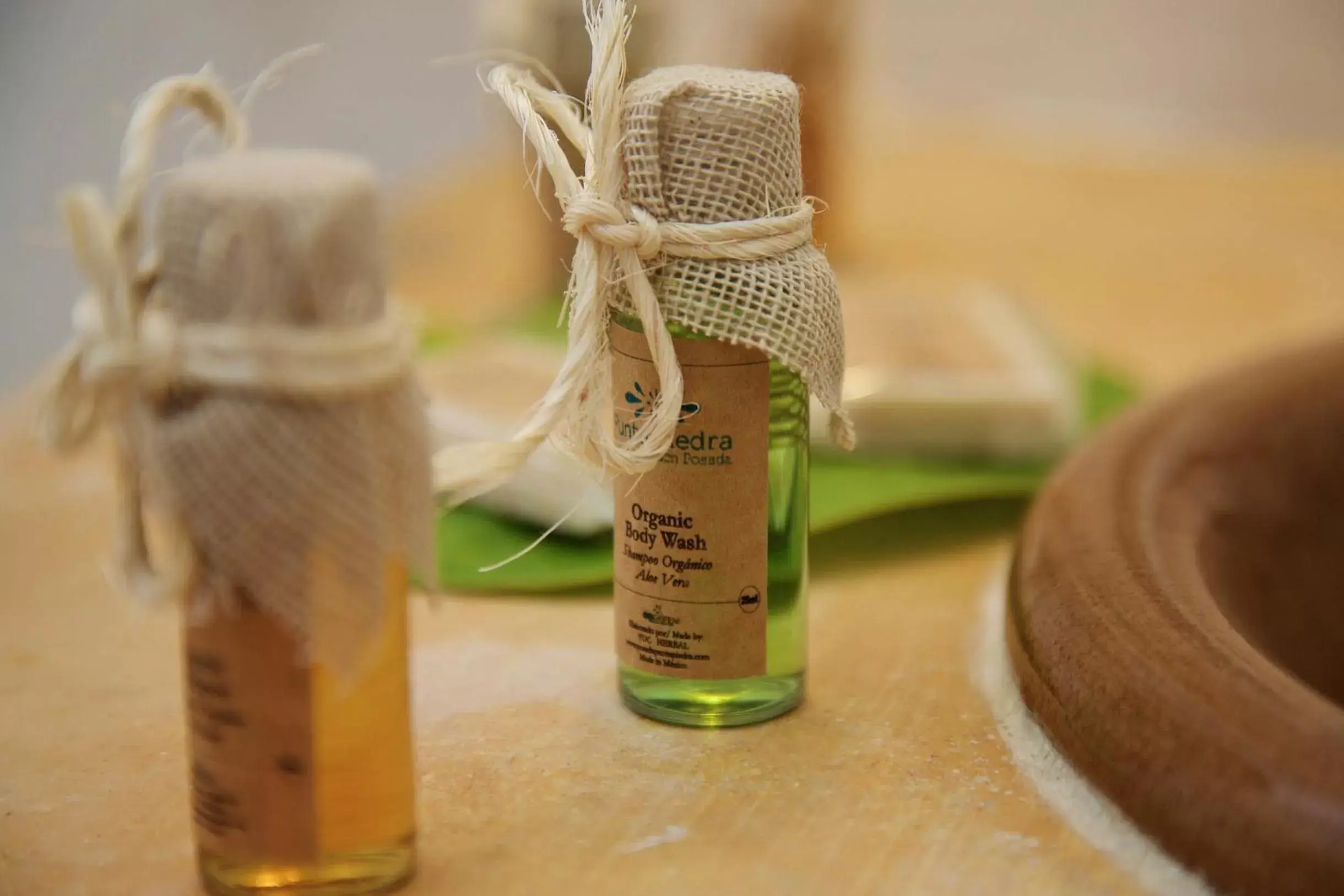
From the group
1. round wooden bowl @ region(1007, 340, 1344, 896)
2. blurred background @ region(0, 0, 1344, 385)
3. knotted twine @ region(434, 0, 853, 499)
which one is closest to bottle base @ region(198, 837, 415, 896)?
knotted twine @ region(434, 0, 853, 499)

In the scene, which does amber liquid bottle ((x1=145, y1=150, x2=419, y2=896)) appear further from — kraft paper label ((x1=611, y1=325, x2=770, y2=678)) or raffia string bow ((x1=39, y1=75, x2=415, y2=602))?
kraft paper label ((x1=611, y1=325, x2=770, y2=678))

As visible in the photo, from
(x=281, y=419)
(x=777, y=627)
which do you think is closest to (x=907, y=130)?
(x=777, y=627)

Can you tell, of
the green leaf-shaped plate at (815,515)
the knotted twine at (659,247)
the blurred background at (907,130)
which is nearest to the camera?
the knotted twine at (659,247)

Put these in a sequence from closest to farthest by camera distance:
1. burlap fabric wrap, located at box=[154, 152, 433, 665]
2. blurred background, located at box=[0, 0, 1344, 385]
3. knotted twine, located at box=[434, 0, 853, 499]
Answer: burlap fabric wrap, located at box=[154, 152, 433, 665]
knotted twine, located at box=[434, 0, 853, 499]
blurred background, located at box=[0, 0, 1344, 385]

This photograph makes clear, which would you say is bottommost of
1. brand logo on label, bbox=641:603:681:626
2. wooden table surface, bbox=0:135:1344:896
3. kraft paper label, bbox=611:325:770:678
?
wooden table surface, bbox=0:135:1344:896

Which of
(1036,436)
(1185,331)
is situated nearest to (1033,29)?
(1185,331)

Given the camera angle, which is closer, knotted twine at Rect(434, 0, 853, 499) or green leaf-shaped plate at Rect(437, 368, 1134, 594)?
knotted twine at Rect(434, 0, 853, 499)

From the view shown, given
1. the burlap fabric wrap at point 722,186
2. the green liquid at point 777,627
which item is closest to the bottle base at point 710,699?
the green liquid at point 777,627

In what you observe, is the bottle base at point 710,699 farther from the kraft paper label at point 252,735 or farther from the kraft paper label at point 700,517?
the kraft paper label at point 252,735
